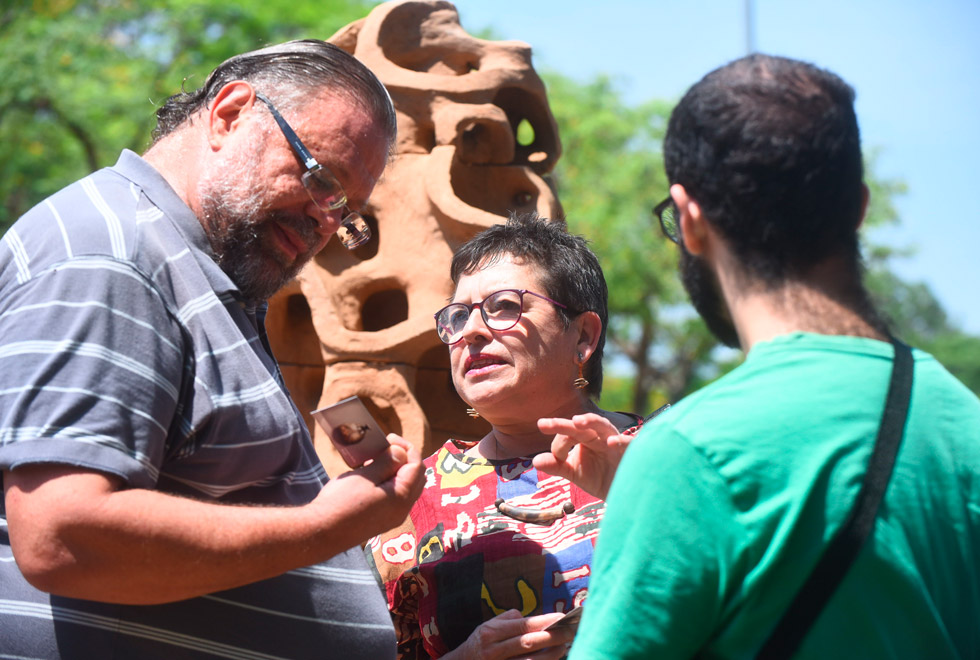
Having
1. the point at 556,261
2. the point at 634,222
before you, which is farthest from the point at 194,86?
the point at 556,261

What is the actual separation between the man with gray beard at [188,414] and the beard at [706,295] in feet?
2.31

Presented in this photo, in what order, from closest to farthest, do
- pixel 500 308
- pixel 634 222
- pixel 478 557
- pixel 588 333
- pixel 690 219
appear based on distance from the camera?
pixel 690 219
pixel 478 557
pixel 500 308
pixel 588 333
pixel 634 222

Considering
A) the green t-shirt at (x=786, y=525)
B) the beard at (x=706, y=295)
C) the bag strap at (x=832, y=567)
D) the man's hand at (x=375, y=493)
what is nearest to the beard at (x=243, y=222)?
the man's hand at (x=375, y=493)

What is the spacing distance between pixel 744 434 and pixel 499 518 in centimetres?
134

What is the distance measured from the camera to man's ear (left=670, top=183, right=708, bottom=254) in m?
1.50

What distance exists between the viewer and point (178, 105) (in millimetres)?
2451

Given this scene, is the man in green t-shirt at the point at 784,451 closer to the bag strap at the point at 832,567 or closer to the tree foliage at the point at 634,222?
the bag strap at the point at 832,567

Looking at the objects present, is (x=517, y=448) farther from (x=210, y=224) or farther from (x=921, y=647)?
(x=921, y=647)

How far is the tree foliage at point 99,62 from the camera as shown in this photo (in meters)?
11.9

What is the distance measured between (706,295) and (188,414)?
986 mm

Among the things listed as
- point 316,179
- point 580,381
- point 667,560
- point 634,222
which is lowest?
point 634,222

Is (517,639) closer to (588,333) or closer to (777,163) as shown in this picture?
(588,333)

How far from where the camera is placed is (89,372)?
1.63 m

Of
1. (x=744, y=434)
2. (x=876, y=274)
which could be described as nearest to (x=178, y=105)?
(x=744, y=434)
